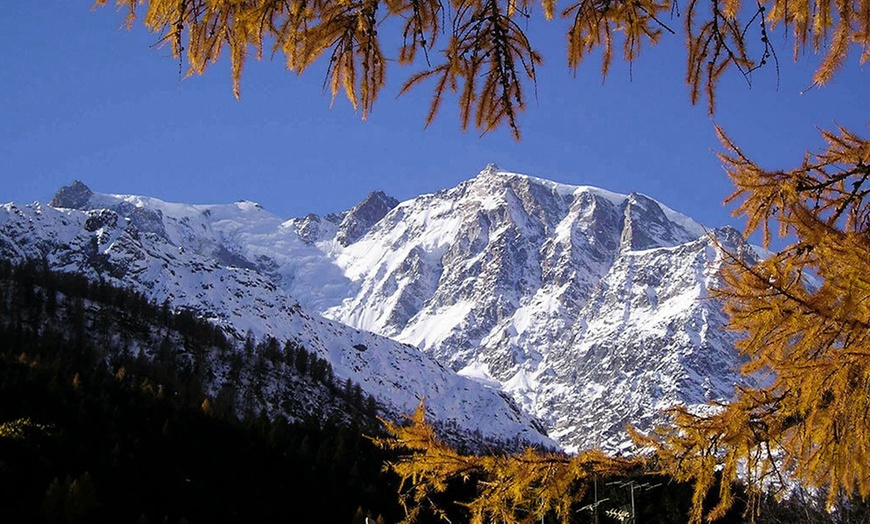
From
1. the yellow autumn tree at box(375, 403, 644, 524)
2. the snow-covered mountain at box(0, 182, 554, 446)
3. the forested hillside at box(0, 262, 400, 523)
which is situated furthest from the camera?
the snow-covered mountain at box(0, 182, 554, 446)

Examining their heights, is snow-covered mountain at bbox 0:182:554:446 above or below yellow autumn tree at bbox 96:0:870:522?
above

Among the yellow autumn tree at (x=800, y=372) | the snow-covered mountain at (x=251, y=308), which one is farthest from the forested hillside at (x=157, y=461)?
the snow-covered mountain at (x=251, y=308)

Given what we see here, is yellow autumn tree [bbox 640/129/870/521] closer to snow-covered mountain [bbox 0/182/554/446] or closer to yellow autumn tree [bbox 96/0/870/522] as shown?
yellow autumn tree [bbox 96/0/870/522]

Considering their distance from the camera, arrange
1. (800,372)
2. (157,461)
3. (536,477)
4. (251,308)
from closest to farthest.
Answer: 1. (800,372)
2. (536,477)
3. (157,461)
4. (251,308)

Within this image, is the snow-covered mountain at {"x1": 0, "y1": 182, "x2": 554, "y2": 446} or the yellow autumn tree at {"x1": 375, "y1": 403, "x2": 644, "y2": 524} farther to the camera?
the snow-covered mountain at {"x1": 0, "y1": 182, "x2": 554, "y2": 446}

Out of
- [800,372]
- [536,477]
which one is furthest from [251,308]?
[800,372]

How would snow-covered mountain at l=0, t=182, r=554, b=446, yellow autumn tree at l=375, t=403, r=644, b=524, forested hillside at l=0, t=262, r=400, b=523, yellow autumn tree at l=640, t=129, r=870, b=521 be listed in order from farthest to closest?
snow-covered mountain at l=0, t=182, r=554, b=446
forested hillside at l=0, t=262, r=400, b=523
yellow autumn tree at l=375, t=403, r=644, b=524
yellow autumn tree at l=640, t=129, r=870, b=521

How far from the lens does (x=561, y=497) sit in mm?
4086

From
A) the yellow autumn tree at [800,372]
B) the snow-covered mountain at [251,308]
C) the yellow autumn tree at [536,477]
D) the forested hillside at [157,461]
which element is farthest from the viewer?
the snow-covered mountain at [251,308]

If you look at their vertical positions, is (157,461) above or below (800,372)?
below

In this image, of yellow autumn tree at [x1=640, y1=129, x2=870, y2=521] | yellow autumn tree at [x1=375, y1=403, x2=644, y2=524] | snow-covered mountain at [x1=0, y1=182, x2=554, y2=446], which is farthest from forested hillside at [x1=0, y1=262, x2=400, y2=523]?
snow-covered mountain at [x1=0, y1=182, x2=554, y2=446]

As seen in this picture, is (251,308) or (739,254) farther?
(251,308)

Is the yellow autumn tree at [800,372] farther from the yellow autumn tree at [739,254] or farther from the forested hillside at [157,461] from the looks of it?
the forested hillside at [157,461]

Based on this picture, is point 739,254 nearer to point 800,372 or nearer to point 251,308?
point 800,372
